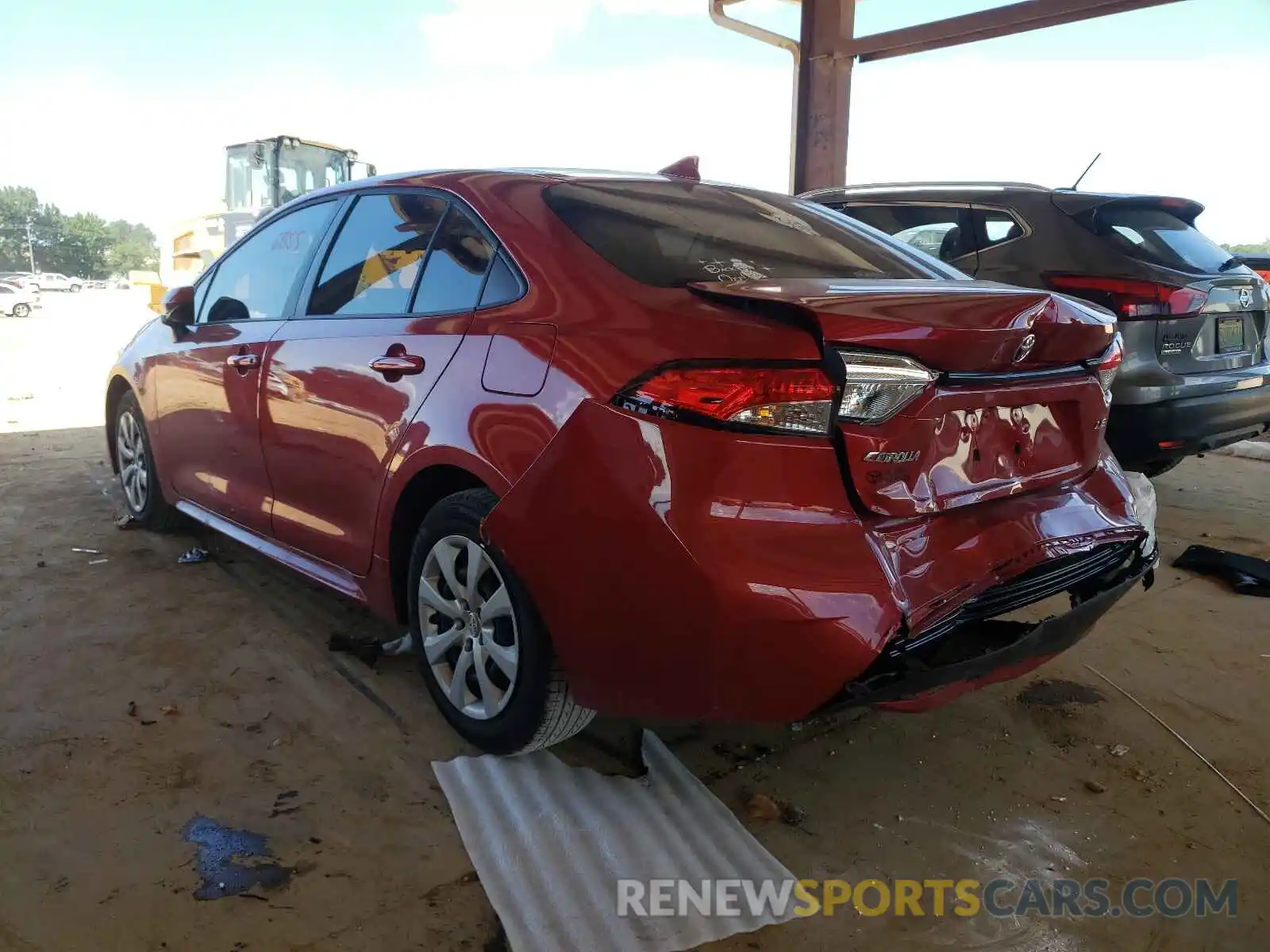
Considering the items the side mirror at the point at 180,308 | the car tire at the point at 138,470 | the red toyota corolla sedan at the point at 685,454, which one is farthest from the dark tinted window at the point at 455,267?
the car tire at the point at 138,470

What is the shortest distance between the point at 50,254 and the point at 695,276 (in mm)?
71859

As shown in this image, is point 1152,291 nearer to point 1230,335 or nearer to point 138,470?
point 1230,335

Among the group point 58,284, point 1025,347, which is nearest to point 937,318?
point 1025,347

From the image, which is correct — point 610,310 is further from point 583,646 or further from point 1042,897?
point 1042,897

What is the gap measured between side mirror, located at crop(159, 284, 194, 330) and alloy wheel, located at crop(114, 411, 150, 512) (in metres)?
0.68

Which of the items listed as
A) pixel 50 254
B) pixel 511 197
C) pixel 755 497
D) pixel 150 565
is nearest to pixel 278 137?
pixel 150 565

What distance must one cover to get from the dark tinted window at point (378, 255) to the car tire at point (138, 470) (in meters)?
1.68

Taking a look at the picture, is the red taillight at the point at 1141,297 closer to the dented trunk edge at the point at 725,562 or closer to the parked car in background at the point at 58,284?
the dented trunk edge at the point at 725,562

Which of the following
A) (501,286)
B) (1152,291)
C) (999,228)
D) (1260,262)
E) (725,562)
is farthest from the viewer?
(1260,262)

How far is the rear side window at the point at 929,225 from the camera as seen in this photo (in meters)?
4.80

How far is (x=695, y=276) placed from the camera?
2078 millimetres

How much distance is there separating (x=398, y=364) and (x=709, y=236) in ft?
2.81

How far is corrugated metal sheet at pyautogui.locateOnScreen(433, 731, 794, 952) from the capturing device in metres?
1.82

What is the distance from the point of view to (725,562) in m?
1.72
